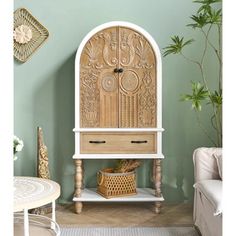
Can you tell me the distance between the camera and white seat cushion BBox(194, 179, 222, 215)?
2340mm

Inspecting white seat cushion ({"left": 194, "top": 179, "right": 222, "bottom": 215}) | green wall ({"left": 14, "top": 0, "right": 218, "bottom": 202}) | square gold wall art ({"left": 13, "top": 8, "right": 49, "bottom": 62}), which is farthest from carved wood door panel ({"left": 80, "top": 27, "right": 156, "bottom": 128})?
white seat cushion ({"left": 194, "top": 179, "right": 222, "bottom": 215})

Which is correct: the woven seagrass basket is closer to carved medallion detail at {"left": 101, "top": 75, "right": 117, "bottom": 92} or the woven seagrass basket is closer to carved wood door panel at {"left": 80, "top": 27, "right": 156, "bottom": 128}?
carved wood door panel at {"left": 80, "top": 27, "right": 156, "bottom": 128}

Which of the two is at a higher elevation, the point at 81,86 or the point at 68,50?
the point at 68,50

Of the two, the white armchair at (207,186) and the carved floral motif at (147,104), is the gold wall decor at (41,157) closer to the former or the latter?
the carved floral motif at (147,104)

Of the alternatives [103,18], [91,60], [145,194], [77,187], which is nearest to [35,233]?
[77,187]

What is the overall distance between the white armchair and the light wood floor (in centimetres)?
46

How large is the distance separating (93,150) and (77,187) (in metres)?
0.37

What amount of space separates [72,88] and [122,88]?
0.61 m

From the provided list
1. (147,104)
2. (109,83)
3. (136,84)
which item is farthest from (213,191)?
(109,83)

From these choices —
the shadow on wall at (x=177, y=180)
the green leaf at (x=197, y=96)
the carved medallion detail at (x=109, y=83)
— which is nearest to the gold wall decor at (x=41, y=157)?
the carved medallion detail at (x=109, y=83)

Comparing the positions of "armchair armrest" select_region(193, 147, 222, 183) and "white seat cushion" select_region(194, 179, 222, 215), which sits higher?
"armchair armrest" select_region(193, 147, 222, 183)

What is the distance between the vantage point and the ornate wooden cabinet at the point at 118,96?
3.57 metres

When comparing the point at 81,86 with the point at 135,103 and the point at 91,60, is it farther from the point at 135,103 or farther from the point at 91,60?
the point at 135,103
